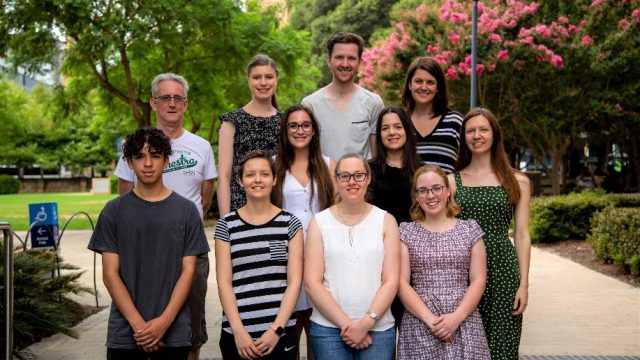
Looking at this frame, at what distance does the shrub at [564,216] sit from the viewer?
47.1 feet

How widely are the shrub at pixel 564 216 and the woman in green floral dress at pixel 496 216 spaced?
10.7 m

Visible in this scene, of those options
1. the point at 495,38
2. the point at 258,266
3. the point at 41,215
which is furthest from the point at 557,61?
the point at 258,266

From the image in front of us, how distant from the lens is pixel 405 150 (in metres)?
4.38

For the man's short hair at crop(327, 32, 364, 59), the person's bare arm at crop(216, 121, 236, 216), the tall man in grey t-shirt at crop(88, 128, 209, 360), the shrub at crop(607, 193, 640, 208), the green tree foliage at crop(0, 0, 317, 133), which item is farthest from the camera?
the green tree foliage at crop(0, 0, 317, 133)

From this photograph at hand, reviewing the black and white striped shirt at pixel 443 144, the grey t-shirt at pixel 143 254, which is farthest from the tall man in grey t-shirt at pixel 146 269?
the black and white striped shirt at pixel 443 144

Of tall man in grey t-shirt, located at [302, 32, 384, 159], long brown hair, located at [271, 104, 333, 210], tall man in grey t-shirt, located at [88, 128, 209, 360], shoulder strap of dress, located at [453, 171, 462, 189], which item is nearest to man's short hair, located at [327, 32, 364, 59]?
tall man in grey t-shirt, located at [302, 32, 384, 159]

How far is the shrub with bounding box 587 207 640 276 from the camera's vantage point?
10.0 metres

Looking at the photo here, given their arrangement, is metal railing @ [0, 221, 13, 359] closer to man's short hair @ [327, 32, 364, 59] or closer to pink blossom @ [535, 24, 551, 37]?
man's short hair @ [327, 32, 364, 59]

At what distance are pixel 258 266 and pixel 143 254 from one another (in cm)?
58

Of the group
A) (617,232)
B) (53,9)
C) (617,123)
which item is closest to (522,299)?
(617,232)

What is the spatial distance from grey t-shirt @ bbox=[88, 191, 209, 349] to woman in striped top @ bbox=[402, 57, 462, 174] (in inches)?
68.0

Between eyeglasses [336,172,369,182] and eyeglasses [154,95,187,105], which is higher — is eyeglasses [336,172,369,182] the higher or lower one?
the lower one

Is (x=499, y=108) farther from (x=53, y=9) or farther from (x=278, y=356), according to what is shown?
(x=278, y=356)

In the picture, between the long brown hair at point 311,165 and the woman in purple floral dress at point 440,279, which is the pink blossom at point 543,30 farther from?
the woman in purple floral dress at point 440,279
